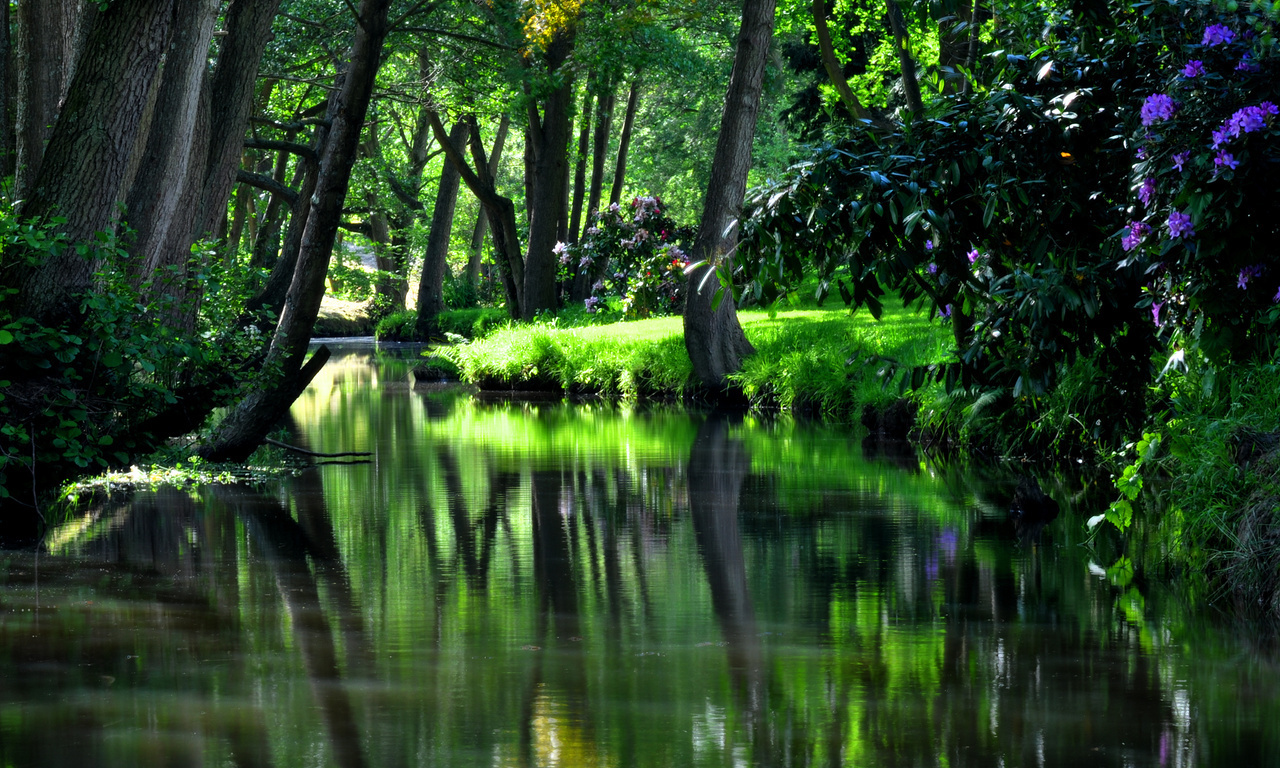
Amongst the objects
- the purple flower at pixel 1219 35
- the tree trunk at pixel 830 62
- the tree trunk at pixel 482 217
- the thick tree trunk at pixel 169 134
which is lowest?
the purple flower at pixel 1219 35

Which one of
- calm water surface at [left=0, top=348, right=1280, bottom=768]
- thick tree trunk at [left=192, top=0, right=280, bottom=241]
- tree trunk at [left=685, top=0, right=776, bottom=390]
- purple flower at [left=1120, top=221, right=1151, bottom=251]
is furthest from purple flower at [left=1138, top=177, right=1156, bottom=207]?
tree trunk at [left=685, top=0, right=776, bottom=390]

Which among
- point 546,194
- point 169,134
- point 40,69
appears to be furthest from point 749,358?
point 546,194

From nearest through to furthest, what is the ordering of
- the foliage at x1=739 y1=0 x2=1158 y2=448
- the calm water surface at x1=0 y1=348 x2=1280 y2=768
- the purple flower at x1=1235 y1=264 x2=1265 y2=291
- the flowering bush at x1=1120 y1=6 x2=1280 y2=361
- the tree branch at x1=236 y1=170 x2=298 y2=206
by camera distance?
the calm water surface at x1=0 y1=348 x2=1280 y2=768 → the flowering bush at x1=1120 y1=6 x2=1280 y2=361 → the purple flower at x1=1235 y1=264 x2=1265 y2=291 → the foliage at x1=739 y1=0 x2=1158 y2=448 → the tree branch at x1=236 y1=170 x2=298 y2=206

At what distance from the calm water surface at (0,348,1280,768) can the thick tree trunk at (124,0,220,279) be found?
2105 mm

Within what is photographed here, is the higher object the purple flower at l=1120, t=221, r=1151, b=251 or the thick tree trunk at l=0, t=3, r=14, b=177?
the thick tree trunk at l=0, t=3, r=14, b=177

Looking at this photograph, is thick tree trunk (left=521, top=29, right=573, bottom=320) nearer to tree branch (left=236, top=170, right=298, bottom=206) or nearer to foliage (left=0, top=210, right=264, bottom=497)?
tree branch (left=236, top=170, right=298, bottom=206)

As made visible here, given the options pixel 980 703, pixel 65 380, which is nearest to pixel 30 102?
pixel 65 380

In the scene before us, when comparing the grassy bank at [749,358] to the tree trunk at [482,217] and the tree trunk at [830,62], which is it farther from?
the tree trunk at [482,217]

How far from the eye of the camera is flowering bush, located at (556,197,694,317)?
23.5 meters

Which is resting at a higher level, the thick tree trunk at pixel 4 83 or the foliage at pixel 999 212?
the thick tree trunk at pixel 4 83

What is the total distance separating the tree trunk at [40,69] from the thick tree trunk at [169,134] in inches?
27.2

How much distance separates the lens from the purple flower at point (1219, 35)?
17.0ft

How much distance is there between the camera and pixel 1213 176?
4953 millimetres

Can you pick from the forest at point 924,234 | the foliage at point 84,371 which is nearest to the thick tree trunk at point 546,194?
the forest at point 924,234
